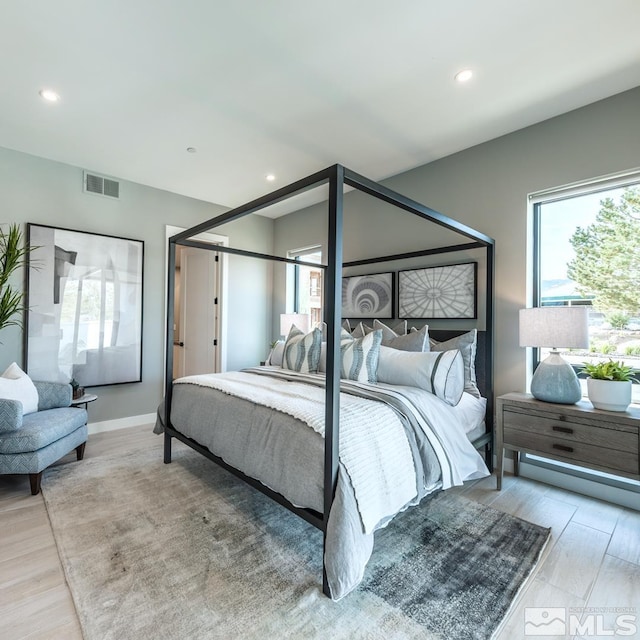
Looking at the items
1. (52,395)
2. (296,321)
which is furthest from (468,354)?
(52,395)

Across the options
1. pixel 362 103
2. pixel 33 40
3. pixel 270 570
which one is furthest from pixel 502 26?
pixel 270 570

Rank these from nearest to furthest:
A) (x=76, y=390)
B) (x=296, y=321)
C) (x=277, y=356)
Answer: (x=76, y=390) → (x=277, y=356) → (x=296, y=321)

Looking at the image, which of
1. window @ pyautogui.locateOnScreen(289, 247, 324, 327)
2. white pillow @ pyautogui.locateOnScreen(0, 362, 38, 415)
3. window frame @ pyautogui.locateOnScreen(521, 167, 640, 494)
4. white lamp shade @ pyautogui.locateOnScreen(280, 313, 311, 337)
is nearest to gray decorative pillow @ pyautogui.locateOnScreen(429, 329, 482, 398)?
window frame @ pyautogui.locateOnScreen(521, 167, 640, 494)

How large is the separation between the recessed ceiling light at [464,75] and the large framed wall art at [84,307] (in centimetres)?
343

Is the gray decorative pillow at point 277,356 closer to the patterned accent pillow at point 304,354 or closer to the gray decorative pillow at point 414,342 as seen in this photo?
the patterned accent pillow at point 304,354

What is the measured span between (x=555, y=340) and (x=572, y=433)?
59cm

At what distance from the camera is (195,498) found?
7.52ft

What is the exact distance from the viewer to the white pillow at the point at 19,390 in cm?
252

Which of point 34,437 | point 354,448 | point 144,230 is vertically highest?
point 144,230

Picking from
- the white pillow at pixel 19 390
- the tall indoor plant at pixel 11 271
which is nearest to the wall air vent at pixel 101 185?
the tall indoor plant at pixel 11 271

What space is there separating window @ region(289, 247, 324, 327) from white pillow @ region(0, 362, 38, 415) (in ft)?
10.1

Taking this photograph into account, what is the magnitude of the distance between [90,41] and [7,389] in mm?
2335

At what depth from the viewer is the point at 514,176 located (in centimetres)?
285

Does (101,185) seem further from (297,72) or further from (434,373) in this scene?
(434,373)
